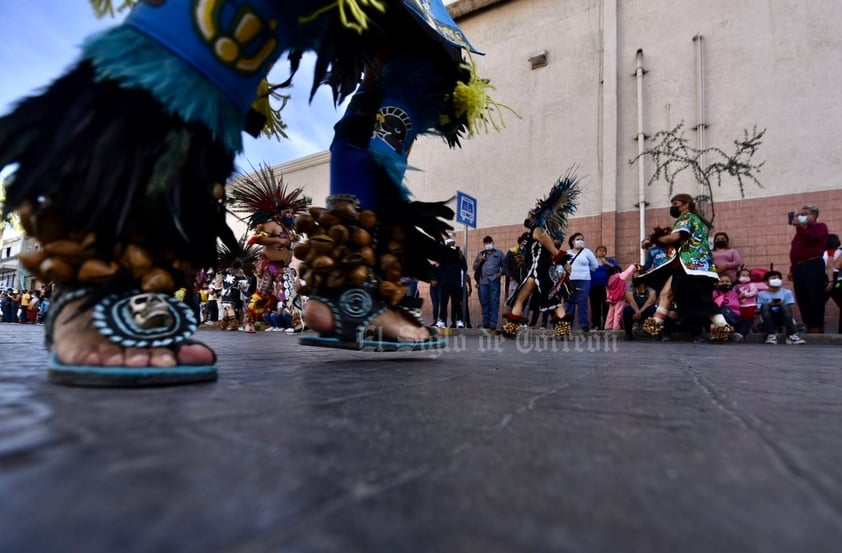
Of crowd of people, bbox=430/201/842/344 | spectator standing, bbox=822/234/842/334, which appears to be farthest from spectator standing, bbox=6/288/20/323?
spectator standing, bbox=822/234/842/334

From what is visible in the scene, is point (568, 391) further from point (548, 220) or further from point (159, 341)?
point (548, 220)

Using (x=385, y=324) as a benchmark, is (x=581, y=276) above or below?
above

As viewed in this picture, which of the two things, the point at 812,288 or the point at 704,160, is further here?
the point at 704,160

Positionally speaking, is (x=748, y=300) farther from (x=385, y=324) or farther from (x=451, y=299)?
(x=385, y=324)

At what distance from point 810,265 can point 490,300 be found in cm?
362

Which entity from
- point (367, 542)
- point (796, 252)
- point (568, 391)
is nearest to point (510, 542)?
point (367, 542)

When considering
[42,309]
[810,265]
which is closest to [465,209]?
[810,265]

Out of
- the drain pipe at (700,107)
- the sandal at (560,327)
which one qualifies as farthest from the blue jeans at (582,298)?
the drain pipe at (700,107)

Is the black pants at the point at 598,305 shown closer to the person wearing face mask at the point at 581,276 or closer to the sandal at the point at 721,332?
the person wearing face mask at the point at 581,276

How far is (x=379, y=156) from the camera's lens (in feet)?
5.43

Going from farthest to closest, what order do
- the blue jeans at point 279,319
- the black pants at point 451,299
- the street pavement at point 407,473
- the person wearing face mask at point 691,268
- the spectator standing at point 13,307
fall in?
the spectator standing at point 13,307
the blue jeans at point 279,319
the black pants at point 451,299
the person wearing face mask at point 691,268
the street pavement at point 407,473

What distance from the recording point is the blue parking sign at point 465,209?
20.0 ft

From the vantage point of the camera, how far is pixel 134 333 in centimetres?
88

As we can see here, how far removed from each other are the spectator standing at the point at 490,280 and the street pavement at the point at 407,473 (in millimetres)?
6233
